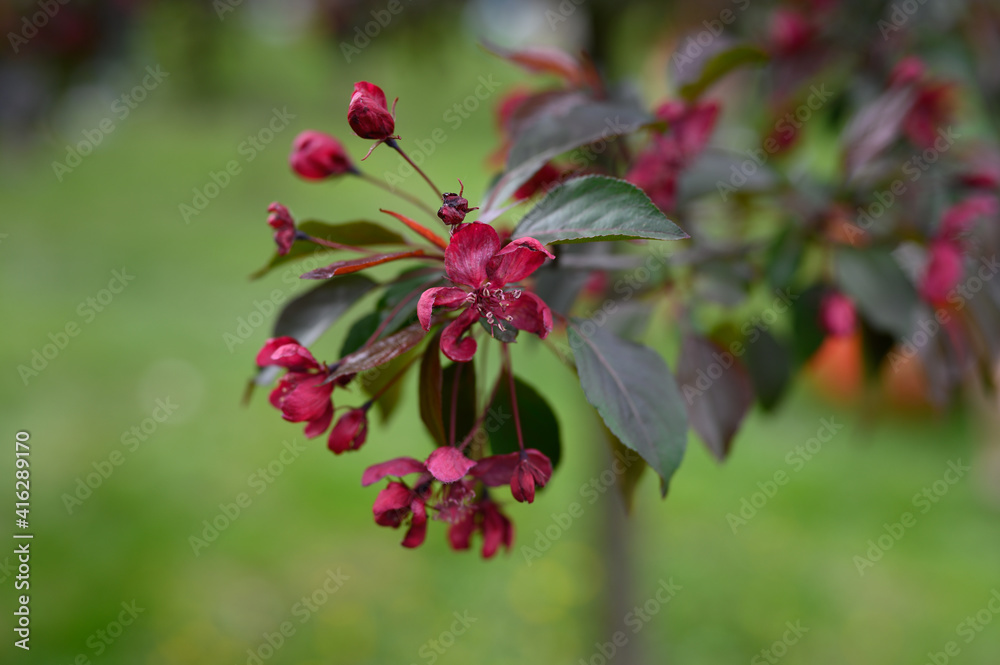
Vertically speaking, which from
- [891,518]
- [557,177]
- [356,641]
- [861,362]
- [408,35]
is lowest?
[891,518]

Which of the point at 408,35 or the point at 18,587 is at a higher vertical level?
the point at 408,35

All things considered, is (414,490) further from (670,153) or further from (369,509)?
(369,509)

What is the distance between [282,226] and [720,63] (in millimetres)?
543

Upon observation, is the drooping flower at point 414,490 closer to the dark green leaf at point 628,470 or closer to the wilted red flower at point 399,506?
the wilted red flower at point 399,506

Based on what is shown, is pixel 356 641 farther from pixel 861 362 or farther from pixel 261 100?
pixel 261 100

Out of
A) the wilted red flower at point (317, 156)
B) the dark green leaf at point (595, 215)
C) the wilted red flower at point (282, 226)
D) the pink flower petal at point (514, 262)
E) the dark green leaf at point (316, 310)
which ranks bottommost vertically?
the dark green leaf at point (595, 215)

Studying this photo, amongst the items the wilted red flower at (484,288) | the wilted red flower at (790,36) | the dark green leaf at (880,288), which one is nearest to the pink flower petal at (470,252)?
the wilted red flower at (484,288)

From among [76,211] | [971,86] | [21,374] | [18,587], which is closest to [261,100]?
[76,211]

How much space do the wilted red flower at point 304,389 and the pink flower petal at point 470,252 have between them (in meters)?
0.14

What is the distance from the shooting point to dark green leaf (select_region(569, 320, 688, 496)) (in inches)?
25.8

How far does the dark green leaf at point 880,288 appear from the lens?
3.14 ft

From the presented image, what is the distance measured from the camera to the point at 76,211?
7176 millimetres

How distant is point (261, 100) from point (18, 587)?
7.29m

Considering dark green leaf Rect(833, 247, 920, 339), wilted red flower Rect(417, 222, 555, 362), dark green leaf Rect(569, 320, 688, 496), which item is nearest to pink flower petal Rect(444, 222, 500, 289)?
wilted red flower Rect(417, 222, 555, 362)
